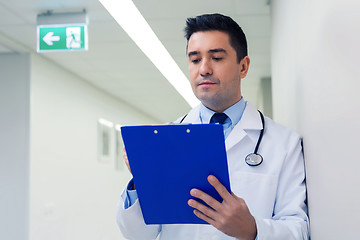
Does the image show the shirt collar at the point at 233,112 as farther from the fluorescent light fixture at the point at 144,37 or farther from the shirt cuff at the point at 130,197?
the fluorescent light fixture at the point at 144,37

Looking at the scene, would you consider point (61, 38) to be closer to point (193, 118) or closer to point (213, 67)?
point (193, 118)

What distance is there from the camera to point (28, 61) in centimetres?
556

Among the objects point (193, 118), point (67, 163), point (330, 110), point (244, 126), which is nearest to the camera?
point (330, 110)

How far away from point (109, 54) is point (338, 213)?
4.92 meters

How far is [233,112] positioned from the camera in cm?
175

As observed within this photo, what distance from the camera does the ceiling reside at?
4234mm

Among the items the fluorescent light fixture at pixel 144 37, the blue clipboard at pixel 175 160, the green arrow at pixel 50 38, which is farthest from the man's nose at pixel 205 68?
the green arrow at pixel 50 38

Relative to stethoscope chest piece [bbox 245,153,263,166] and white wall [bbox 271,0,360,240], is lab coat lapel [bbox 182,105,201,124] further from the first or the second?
white wall [bbox 271,0,360,240]

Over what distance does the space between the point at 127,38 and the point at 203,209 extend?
4063 mm

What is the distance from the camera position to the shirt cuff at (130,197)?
1.56 metres

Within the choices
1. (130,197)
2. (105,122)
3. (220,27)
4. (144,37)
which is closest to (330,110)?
(220,27)

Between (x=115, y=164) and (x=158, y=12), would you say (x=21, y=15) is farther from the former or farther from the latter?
(x=115, y=164)

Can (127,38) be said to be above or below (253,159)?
above

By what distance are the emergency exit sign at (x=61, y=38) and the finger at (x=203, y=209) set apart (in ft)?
10.1
